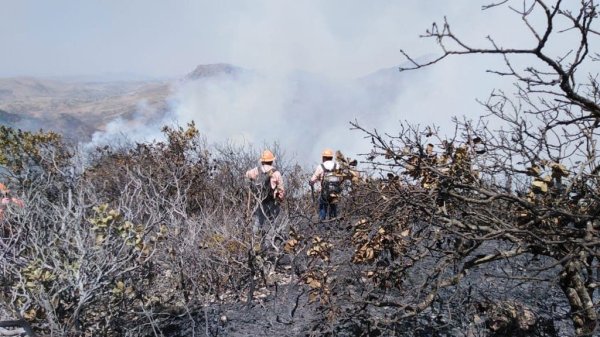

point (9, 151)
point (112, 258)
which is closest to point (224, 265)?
point (112, 258)

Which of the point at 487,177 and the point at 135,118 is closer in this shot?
the point at 487,177

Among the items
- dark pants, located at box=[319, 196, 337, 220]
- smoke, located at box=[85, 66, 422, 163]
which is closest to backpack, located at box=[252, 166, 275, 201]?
dark pants, located at box=[319, 196, 337, 220]

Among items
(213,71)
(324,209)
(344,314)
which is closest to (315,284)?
(344,314)

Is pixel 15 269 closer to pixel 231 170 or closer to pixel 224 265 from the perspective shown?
pixel 224 265

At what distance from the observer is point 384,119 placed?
51188 mm

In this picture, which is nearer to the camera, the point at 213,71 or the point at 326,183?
the point at 326,183

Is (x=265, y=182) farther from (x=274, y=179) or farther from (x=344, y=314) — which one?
(x=344, y=314)

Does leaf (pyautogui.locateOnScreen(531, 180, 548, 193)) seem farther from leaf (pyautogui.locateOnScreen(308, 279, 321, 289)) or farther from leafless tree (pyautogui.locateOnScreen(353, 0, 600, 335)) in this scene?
leaf (pyautogui.locateOnScreen(308, 279, 321, 289))

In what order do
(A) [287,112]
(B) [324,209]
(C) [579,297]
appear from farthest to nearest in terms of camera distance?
Result: (A) [287,112]
(B) [324,209]
(C) [579,297]

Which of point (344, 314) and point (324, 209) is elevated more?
point (344, 314)

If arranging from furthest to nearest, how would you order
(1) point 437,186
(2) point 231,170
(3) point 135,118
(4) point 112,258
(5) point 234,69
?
(5) point 234,69, (3) point 135,118, (2) point 231,170, (4) point 112,258, (1) point 437,186

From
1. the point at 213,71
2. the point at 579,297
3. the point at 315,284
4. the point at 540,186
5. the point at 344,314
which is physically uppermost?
the point at 213,71

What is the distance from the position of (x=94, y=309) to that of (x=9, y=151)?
5.30 meters

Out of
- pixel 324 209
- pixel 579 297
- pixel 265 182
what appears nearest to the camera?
pixel 579 297
